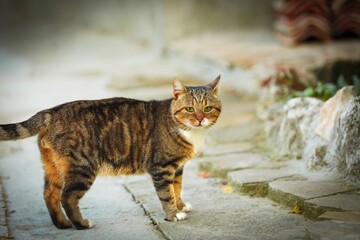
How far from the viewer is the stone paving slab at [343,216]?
12.4ft

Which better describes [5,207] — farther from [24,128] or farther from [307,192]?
[307,192]

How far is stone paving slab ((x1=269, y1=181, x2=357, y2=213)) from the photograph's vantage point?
13.8 ft

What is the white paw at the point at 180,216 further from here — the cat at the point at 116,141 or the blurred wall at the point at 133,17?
the blurred wall at the point at 133,17

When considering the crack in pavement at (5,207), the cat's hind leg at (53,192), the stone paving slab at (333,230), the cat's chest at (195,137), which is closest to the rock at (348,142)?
the stone paving slab at (333,230)

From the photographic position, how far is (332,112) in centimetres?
487

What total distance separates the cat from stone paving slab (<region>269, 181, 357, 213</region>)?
69 centimetres

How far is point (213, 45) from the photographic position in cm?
932

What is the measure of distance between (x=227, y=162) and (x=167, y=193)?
1265 mm

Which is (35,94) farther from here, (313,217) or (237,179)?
(313,217)

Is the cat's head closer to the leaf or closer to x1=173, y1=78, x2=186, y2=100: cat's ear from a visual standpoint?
x1=173, y1=78, x2=186, y2=100: cat's ear

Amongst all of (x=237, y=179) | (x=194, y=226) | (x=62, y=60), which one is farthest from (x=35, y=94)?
(x=194, y=226)

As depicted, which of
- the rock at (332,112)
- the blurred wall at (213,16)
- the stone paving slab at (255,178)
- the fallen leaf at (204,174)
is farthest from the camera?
the blurred wall at (213,16)

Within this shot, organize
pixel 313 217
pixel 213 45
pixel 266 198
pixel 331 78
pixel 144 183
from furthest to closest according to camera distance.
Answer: pixel 213 45 < pixel 331 78 < pixel 144 183 < pixel 266 198 < pixel 313 217

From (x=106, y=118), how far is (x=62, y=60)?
7280mm
